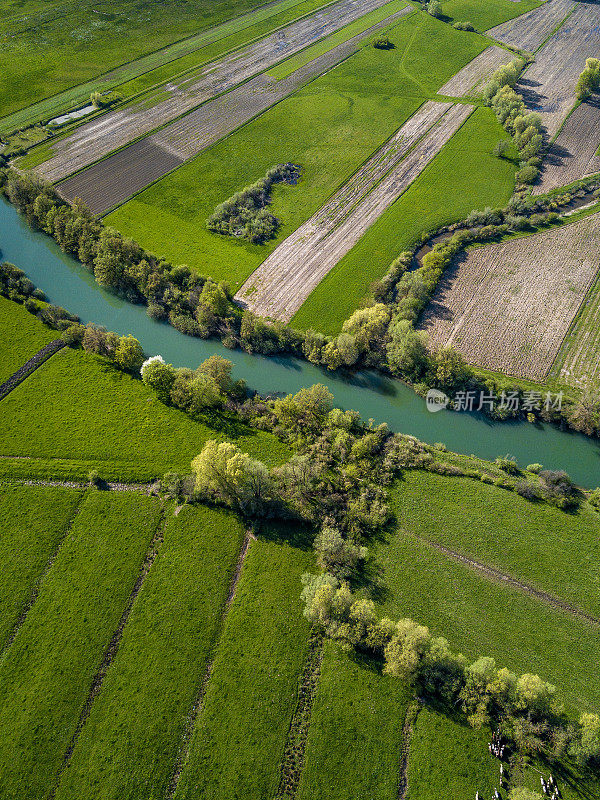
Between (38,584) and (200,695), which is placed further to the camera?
(38,584)

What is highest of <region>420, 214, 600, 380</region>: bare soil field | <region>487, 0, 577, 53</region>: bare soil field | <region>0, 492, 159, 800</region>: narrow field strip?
<region>487, 0, 577, 53</region>: bare soil field

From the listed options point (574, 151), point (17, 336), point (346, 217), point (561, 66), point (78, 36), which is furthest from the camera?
point (78, 36)

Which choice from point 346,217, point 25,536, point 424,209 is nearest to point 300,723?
point 25,536

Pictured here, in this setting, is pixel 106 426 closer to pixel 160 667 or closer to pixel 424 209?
pixel 160 667

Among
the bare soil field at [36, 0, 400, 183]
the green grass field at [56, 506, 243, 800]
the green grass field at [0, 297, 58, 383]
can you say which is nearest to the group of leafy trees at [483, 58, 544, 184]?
the bare soil field at [36, 0, 400, 183]

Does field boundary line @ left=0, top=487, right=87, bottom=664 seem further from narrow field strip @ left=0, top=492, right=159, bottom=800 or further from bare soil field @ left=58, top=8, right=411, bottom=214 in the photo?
bare soil field @ left=58, top=8, right=411, bottom=214

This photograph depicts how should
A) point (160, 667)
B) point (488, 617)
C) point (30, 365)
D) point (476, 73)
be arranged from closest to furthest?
1. point (160, 667)
2. point (488, 617)
3. point (30, 365)
4. point (476, 73)
